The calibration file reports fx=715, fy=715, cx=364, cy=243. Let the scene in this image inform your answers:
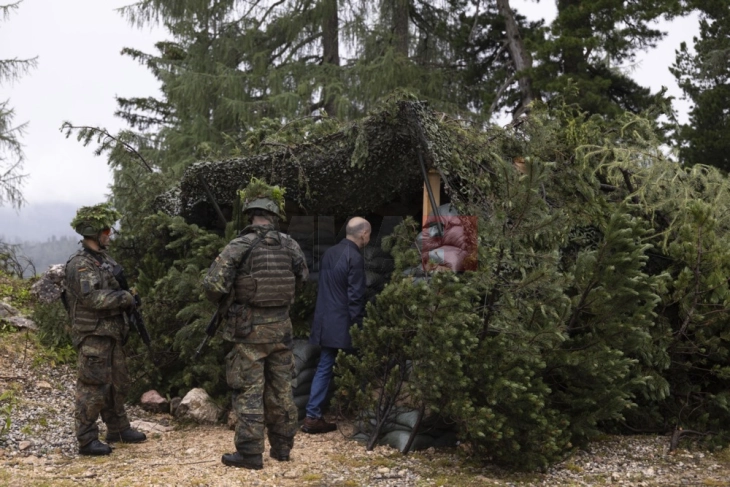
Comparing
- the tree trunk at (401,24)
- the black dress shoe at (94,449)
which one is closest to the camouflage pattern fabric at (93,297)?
the black dress shoe at (94,449)

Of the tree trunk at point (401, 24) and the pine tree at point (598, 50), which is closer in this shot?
the pine tree at point (598, 50)

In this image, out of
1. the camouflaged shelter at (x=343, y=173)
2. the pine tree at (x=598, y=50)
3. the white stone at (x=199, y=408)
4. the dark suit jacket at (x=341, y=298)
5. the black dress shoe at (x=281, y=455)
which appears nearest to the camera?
the black dress shoe at (x=281, y=455)

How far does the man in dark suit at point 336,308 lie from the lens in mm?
6516

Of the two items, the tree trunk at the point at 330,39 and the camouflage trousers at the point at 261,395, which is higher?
the tree trunk at the point at 330,39

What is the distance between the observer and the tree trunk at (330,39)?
17.3 meters

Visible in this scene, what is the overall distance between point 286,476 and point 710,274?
4132 mm

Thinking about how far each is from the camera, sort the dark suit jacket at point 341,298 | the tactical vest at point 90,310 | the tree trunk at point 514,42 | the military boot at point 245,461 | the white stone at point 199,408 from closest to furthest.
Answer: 1. the military boot at point 245,461
2. the tactical vest at point 90,310
3. the dark suit jacket at point 341,298
4. the white stone at point 199,408
5. the tree trunk at point 514,42

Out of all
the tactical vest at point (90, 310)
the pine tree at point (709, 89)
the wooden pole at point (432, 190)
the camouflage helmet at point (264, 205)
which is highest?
the pine tree at point (709, 89)

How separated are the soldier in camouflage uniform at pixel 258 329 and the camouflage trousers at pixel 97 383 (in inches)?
45.3

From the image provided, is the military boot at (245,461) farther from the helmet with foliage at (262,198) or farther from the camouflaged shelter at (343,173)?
the camouflaged shelter at (343,173)

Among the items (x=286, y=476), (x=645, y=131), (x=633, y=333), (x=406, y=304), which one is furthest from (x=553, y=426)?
(x=645, y=131)

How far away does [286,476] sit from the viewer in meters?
5.44

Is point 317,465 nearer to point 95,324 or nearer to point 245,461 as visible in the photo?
point 245,461

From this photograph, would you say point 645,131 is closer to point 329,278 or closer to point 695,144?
point 329,278
